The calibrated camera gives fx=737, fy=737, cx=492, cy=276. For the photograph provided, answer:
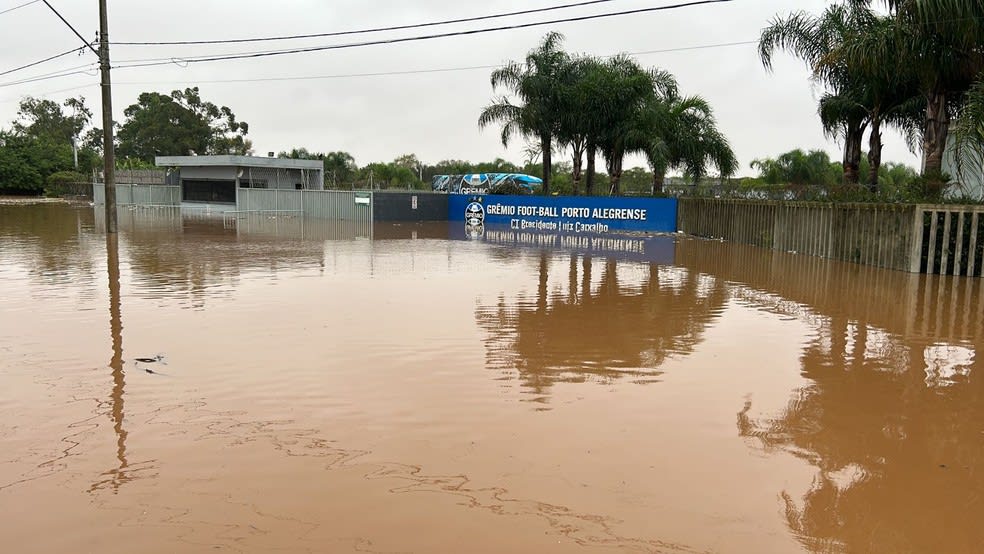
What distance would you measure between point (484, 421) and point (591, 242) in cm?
1973

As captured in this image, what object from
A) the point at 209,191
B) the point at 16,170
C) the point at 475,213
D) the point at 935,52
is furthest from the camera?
the point at 16,170

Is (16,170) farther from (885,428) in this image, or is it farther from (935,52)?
(885,428)

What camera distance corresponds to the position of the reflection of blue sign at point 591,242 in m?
20.7

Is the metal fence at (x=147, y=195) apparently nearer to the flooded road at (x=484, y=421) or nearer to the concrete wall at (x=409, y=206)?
the concrete wall at (x=409, y=206)

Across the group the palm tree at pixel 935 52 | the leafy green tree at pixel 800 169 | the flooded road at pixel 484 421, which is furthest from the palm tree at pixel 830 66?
the leafy green tree at pixel 800 169

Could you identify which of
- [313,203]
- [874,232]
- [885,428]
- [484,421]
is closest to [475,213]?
[313,203]

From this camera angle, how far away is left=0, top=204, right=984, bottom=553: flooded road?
415cm

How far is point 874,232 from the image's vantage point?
17562mm

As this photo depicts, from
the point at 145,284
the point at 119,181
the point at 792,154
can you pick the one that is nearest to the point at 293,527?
the point at 145,284

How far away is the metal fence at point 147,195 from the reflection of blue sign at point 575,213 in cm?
2721

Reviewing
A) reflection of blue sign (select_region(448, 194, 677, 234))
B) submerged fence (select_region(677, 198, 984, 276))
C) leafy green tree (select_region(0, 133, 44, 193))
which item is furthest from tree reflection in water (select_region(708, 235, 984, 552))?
leafy green tree (select_region(0, 133, 44, 193))

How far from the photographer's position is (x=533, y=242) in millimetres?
25062

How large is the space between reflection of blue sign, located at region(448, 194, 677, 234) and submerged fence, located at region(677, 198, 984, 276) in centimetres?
537

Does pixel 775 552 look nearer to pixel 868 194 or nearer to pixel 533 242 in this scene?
pixel 868 194
